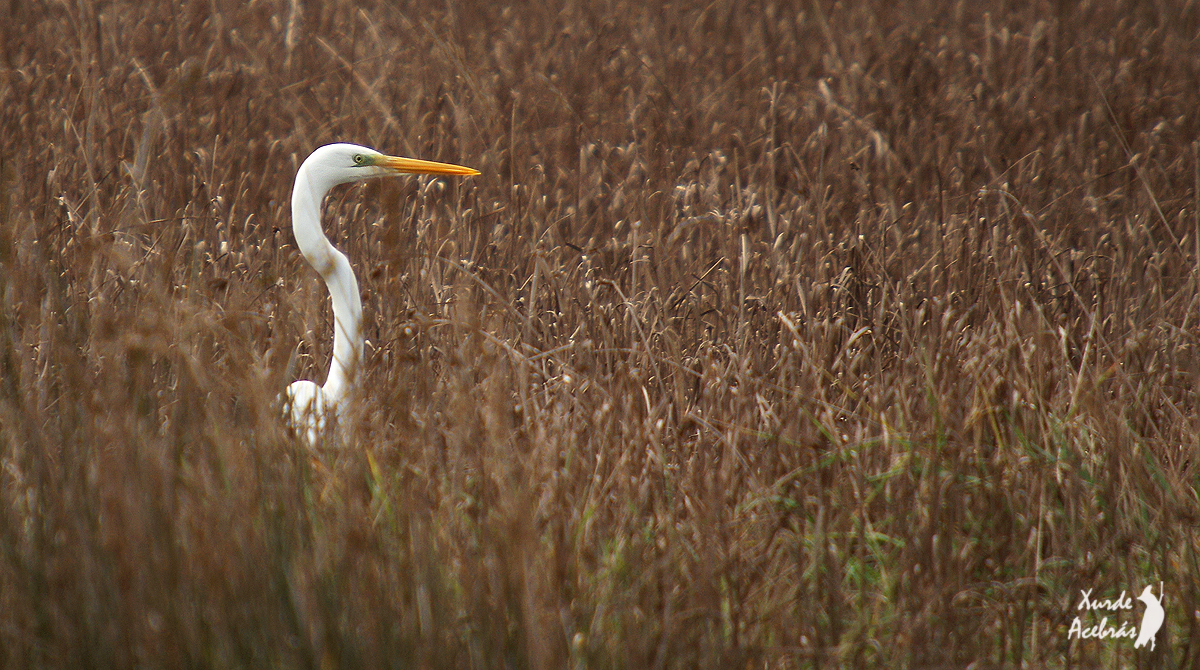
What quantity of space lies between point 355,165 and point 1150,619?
220 cm

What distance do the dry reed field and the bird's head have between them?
0.36m

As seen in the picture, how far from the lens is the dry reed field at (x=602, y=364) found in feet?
5.16

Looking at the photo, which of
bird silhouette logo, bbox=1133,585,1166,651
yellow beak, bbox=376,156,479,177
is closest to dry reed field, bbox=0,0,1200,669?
bird silhouette logo, bbox=1133,585,1166,651

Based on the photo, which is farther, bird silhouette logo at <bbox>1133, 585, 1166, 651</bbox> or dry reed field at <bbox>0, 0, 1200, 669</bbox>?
bird silhouette logo at <bbox>1133, 585, 1166, 651</bbox>

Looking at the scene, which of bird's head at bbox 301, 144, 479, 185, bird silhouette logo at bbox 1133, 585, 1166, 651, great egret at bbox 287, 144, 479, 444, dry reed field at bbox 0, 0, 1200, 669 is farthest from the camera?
bird's head at bbox 301, 144, 479, 185

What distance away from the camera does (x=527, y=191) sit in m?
4.14

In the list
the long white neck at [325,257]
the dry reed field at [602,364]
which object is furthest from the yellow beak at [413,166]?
the dry reed field at [602,364]

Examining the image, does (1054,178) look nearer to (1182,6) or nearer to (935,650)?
(1182,6)

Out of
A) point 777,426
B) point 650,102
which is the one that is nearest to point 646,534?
point 777,426

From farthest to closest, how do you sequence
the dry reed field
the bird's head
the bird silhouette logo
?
1. the bird's head
2. the bird silhouette logo
3. the dry reed field

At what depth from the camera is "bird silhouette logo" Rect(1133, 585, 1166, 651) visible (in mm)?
1941

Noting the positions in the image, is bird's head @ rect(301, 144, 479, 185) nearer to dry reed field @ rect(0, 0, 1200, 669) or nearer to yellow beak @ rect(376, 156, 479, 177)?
yellow beak @ rect(376, 156, 479, 177)

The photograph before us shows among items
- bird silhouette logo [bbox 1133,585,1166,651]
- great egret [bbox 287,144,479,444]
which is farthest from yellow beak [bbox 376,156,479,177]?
bird silhouette logo [bbox 1133,585,1166,651]

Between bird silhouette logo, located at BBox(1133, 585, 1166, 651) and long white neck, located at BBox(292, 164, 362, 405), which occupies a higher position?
long white neck, located at BBox(292, 164, 362, 405)
